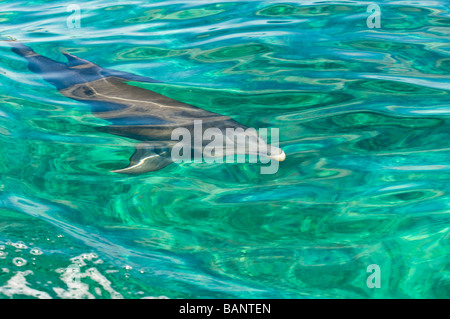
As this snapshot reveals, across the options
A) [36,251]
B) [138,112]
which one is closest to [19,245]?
[36,251]

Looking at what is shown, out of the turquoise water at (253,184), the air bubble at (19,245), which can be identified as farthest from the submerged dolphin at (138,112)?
the air bubble at (19,245)

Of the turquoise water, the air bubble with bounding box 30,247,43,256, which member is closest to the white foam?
the turquoise water

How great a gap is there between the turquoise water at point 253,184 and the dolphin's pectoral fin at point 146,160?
0.20ft

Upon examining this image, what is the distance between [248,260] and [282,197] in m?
0.69

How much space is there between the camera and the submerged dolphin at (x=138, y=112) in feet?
13.4

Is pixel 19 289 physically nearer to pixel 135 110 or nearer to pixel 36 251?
pixel 36 251

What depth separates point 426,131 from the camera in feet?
14.3

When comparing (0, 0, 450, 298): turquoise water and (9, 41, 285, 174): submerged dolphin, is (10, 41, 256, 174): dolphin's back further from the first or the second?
(0, 0, 450, 298): turquoise water

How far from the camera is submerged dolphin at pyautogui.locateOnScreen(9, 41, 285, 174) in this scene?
408 centimetres

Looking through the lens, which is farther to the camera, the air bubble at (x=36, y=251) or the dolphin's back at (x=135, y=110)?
the dolphin's back at (x=135, y=110)

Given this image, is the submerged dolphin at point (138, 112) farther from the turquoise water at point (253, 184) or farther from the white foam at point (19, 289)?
the white foam at point (19, 289)

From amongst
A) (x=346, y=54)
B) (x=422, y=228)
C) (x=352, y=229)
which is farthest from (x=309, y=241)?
(x=346, y=54)

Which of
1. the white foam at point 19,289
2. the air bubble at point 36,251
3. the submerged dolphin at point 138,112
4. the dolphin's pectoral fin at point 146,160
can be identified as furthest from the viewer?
the submerged dolphin at point 138,112
